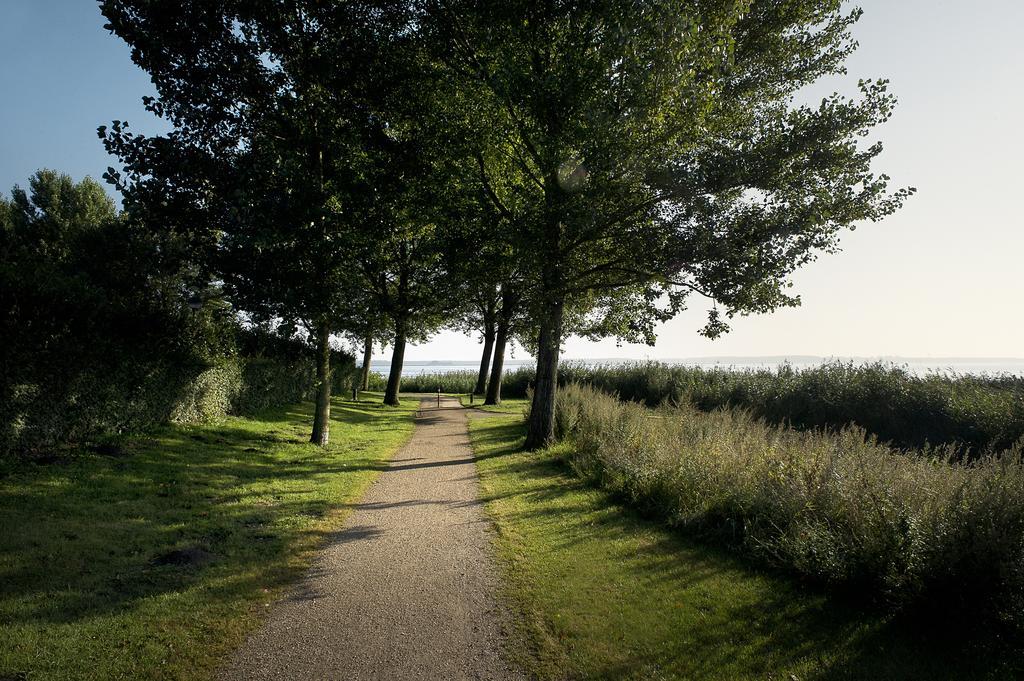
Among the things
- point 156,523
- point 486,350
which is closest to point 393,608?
point 156,523

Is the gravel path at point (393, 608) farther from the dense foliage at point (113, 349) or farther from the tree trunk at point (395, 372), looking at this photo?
the tree trunk at point (395, 372)

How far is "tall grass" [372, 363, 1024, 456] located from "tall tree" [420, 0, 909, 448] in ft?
13.9

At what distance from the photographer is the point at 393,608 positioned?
5.84 meters

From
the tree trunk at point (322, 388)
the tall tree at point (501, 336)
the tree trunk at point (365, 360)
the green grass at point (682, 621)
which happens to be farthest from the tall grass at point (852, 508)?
the tree trunk at point (365, 360)

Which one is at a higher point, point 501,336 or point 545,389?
point 501,336

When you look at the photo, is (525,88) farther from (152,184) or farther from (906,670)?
(906,670)

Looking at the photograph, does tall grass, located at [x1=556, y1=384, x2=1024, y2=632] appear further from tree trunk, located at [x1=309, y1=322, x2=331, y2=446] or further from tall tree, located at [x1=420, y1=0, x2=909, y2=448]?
tree trunk, located at [x1=309, y1=322, x2=331, y2=446]

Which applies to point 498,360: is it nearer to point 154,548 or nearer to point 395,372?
point 395,372

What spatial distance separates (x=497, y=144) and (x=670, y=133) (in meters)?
5.38

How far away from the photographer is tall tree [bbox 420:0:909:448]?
12367 mm

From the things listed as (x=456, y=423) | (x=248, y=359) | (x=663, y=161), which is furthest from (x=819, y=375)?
(x=248, y=359)

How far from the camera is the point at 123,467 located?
34.4 feet

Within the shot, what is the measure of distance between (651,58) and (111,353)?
13294 mm

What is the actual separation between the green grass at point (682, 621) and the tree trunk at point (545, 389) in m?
7.31
